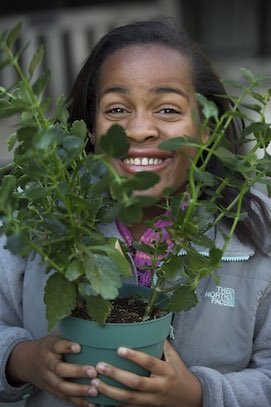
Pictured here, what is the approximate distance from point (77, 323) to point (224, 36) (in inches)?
220

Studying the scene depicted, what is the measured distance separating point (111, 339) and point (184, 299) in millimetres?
113

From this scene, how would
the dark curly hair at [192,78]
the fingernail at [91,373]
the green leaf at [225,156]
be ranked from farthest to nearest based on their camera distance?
1. the dark curly hair at [192,78]
2. the fingernail at [91,373]
3. the green leaf at [225,156]

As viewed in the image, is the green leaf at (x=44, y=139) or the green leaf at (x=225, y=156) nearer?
the green leaf at (x=44, y=139)

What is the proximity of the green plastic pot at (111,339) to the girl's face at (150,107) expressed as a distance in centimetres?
31

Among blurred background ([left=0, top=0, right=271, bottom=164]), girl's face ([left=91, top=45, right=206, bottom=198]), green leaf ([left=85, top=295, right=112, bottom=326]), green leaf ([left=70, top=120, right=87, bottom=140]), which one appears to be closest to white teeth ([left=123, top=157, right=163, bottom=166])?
girl's face ([left=91, top=45, right=206, bottom=198])

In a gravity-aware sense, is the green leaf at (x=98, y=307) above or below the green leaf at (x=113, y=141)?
below

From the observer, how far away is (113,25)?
16.2 feet

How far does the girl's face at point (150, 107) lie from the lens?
1150mm

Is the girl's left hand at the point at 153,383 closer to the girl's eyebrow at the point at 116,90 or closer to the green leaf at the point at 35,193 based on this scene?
the green leaf at the point at 35,193

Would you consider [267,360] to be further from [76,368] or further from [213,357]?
[76,368]

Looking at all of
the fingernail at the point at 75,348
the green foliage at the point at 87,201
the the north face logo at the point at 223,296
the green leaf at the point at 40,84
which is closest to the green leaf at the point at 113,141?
the green foliage at the point at 87,201

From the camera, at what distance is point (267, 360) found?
119cm

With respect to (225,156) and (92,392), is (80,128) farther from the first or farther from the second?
(92,392)

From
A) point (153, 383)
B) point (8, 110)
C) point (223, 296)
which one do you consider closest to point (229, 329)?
point (223, 296)
